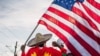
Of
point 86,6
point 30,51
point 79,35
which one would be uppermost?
point 86,6

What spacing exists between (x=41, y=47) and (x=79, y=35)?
2.71 ft

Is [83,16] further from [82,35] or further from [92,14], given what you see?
[82,35]

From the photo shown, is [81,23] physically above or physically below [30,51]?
above

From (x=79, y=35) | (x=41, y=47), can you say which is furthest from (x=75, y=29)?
(x=41, y=47)

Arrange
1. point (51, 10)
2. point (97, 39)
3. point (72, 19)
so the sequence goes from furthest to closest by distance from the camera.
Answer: point (51, 10), point (72, 19), point (97, 39)

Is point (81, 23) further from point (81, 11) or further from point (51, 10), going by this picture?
point (51, 10)

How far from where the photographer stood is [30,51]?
834cm

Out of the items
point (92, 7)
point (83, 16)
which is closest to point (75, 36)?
point (83, 16)

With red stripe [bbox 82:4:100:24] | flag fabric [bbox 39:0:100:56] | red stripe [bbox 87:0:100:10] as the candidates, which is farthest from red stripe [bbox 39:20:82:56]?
red stripe [bbox 87:0:100:10]

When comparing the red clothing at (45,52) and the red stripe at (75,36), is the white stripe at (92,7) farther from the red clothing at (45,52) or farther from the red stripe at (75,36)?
the red clothing at (45,52)

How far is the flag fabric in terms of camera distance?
26.8 ft

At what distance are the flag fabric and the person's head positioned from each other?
0.22 metres

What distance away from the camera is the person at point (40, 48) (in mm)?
8062

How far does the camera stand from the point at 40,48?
26.9 feet
